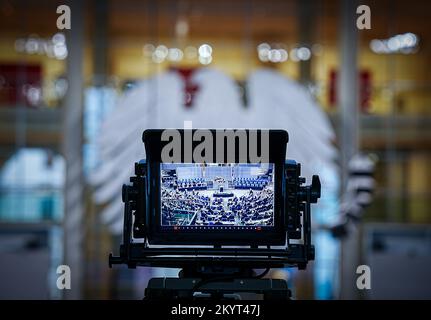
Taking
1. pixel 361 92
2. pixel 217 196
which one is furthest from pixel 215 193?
pixel 361 92

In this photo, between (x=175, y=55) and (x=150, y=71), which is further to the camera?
(x=175, y=55)

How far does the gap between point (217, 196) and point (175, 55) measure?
9.09 metres

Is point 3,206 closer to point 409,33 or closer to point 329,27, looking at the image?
point 329,27

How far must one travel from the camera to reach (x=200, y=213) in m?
2.60

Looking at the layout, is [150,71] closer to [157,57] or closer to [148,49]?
[157,57]

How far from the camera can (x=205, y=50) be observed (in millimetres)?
11836

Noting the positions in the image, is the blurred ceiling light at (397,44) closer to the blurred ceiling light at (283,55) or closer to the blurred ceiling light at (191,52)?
the blurred ceiling light at (283,55)

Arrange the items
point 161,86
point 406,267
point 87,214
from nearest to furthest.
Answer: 1. point 406,267
2. point 161,86
3. point 87,214

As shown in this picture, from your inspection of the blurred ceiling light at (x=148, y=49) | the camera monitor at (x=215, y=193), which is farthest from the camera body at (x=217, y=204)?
the blurred ceiling light at (x=148, y=49)

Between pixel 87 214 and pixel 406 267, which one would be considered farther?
pixel 87 214

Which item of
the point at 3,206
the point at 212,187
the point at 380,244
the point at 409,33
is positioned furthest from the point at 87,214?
the point at 212,187

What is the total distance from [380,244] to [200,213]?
7054 millimetres

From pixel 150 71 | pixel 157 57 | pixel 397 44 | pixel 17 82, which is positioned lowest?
pixel 17 82

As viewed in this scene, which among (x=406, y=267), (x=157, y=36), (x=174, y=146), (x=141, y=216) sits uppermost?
(x=157, y=36)
